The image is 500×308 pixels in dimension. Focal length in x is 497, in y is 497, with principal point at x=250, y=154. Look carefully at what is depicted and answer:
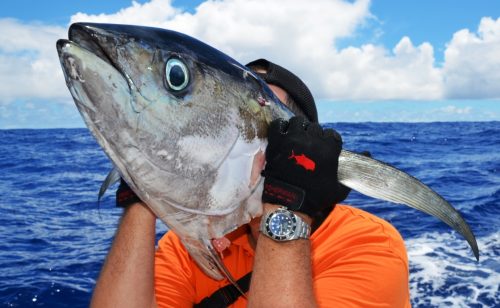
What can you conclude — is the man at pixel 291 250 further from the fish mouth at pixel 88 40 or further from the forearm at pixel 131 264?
the fish mouth at pixel 88 40

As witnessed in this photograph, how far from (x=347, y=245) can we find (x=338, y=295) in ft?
1.25

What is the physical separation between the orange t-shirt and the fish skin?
0.58 metres

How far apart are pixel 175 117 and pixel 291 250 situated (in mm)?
833

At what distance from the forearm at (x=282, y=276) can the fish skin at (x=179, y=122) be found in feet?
0.65

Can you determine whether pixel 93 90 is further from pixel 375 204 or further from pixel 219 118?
pixel 375 204

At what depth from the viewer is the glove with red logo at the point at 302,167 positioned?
2023mm

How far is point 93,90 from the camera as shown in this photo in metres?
1.60

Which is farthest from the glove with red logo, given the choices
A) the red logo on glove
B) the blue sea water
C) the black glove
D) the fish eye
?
the blue sea water

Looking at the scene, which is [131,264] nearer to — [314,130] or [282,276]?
[282,276]

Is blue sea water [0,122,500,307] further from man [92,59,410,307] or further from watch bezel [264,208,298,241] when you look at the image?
watch bezel [264,208,298,241]

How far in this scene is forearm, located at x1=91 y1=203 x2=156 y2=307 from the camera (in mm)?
2670

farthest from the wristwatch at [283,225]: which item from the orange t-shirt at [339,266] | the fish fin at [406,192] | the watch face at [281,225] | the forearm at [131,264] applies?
the forearm at [131,264]

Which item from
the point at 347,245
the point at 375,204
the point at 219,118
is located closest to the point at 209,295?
the point at 347,245

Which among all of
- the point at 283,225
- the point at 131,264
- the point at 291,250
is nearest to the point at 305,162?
the point at 283,225
